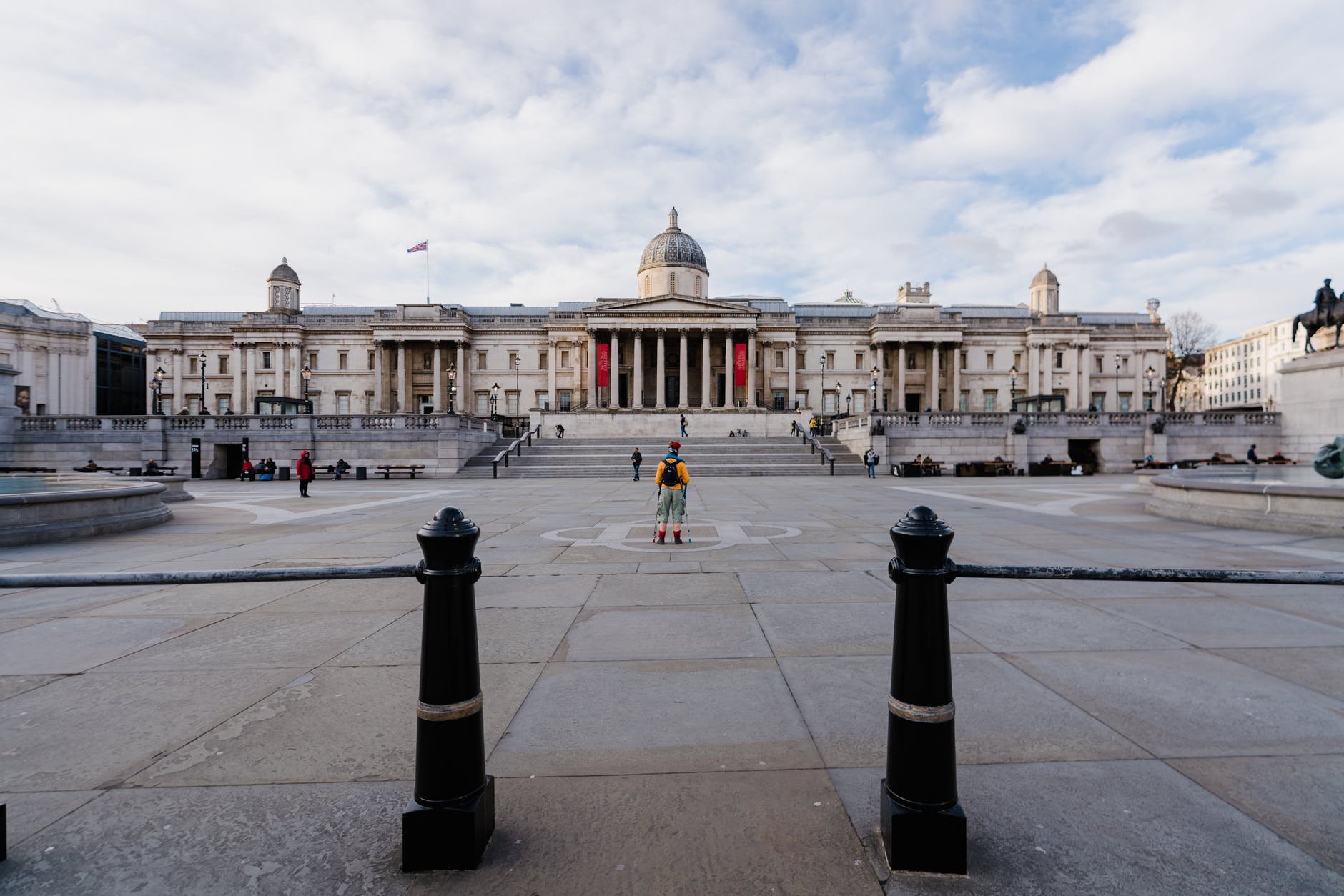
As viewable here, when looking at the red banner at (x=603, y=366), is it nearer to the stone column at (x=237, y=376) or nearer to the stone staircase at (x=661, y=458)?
the stone staircase at (x=661, y=458)

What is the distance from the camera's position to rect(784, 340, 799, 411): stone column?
72812 mm

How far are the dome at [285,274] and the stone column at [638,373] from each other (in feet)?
142

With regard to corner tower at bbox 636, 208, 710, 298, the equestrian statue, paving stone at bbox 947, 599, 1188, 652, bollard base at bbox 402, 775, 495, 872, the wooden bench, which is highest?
corner tower at bbox 636, 208, 710, 298

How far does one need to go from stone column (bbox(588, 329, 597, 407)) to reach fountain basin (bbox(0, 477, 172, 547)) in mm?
54443

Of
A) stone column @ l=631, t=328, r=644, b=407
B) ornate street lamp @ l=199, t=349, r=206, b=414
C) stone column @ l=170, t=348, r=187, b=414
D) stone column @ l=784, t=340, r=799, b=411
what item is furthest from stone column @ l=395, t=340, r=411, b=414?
stone column @ l=784, t=340, r=799, b=411

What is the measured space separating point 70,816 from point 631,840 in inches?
99.7

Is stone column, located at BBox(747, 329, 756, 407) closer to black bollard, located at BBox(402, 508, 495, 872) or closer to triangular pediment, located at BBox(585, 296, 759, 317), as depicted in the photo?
triangular pediment, located at BBox(585, 296, 759, 317)

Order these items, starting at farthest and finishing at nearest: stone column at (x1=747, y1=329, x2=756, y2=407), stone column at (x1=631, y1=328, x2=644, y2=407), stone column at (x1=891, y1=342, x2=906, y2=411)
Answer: stone column at (x1=891, y1=342, x2=906, y2=411), stone column at (x1=747, y1=329, x2=756, y2=407), stone column at (x1=631, y1=328, x2=644, y2=407)

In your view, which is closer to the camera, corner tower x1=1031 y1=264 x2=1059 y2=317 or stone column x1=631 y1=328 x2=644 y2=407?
stone column x1=631 y1=328 x2=644 y2=407

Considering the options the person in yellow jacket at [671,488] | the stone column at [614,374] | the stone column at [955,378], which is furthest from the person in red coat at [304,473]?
the stone column at [955,378]

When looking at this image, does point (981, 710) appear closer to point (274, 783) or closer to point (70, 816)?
point (274, 783)

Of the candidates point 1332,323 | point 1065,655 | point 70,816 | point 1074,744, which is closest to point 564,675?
point 70,816

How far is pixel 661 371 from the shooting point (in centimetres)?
6950

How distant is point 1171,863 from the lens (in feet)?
8.26
